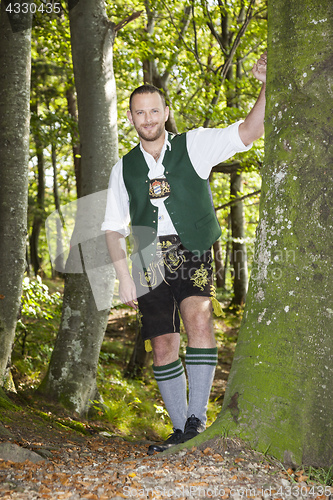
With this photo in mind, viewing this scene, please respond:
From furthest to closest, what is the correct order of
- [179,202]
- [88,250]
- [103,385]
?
[103,385], [88,250], [179,202]

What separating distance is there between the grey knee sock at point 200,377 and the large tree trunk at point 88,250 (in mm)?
2135

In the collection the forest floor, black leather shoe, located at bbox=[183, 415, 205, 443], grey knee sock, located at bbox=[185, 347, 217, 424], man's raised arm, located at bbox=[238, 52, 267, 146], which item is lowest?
black leather shoe, located at bbox=[183, 415, 205, 443]

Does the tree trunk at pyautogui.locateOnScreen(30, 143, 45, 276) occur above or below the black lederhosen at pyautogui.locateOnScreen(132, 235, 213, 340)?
above

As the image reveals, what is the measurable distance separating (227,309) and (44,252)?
584 inches

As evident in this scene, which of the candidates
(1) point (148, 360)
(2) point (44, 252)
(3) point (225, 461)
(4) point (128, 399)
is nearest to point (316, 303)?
(3) point (225, 461)

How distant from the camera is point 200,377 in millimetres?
2941

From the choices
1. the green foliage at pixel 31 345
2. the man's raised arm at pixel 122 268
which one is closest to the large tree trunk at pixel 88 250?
the green foliage at pixel 31 345

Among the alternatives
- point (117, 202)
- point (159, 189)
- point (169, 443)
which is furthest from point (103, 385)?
point (159, 189)

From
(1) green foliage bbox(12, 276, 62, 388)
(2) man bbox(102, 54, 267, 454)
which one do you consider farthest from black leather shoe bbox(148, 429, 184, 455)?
(1) green foliage bbox(12, 276, 62, 388)

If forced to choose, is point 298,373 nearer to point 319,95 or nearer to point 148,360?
point 319,95

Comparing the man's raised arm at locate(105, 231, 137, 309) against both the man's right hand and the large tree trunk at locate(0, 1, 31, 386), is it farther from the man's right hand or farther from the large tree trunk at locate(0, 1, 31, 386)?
the large tree trunk at locate(0, 1, 31, 386)

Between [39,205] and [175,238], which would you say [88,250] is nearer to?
[175,238]

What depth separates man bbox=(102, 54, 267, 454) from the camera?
9.71 feet

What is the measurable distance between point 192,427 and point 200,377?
0.32 metres
